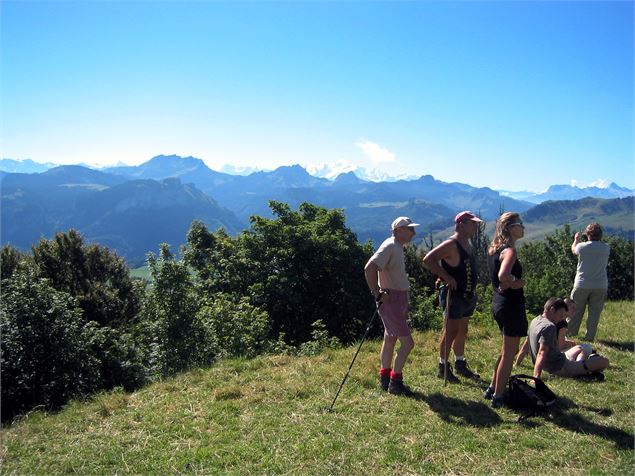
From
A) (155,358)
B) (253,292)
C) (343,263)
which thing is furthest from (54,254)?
(155,358)

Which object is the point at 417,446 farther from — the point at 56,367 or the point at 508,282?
the point at 56,367

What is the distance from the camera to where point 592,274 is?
908cm

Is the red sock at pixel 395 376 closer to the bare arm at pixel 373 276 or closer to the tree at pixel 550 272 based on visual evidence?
the bare arm at pixel 373 276

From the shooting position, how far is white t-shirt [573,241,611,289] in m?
8.94

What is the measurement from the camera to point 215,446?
17.0 feet

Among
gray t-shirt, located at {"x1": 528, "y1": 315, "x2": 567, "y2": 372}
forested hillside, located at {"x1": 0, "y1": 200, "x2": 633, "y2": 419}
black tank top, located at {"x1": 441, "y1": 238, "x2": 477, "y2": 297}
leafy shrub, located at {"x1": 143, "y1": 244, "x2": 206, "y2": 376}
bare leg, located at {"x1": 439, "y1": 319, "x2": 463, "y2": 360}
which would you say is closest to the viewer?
black tank top, located at {"x1": 441, "y1": 238, "x2": 477, "y2": 297}

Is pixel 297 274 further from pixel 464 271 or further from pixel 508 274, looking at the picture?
pixel 508 274

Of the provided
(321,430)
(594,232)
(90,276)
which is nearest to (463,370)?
(321,430)

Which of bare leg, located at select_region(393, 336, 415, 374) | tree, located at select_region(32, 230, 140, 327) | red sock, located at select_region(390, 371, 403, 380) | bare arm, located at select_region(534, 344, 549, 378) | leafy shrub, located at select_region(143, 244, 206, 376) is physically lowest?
tree, located at select_region(32, 230, 140, 327)

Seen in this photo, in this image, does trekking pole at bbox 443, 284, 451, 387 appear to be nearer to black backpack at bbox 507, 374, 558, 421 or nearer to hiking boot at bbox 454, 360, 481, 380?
hiking boot at bbox 454, 360, 481, 380

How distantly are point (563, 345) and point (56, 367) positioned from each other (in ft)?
34.6

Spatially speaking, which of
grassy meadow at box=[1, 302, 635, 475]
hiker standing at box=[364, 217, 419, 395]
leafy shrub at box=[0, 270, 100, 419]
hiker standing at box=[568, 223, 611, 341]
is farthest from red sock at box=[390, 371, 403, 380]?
leafy shrub at box=[0, 270, 100, 419]

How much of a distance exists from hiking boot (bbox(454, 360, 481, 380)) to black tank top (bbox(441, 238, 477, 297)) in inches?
58.0

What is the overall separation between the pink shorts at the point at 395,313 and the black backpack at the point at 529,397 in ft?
5.30
